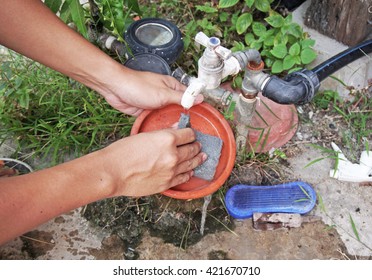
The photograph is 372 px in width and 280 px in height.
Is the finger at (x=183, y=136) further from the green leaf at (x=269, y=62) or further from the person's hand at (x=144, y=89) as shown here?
the green leaf at (x=269, y=62)

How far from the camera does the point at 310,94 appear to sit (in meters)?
1.56

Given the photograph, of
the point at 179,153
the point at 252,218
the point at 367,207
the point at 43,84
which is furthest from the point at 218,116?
the point at 43,84

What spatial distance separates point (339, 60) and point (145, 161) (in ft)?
3.55

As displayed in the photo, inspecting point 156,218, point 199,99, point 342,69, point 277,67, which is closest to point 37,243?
point 156,218

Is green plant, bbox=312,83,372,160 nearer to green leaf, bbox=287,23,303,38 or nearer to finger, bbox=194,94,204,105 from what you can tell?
green leaf, bbox=287,23,303,38

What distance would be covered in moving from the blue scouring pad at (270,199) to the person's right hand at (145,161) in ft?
1.38

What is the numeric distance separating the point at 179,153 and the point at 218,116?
0.32 meters

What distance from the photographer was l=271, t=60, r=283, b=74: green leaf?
199 cm

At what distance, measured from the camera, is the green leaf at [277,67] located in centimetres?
199

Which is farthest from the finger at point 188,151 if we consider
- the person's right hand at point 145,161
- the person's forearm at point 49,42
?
the person's forearm at point 49,42

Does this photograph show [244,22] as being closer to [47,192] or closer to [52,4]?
[52,4]

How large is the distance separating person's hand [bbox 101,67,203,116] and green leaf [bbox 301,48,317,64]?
0.62m

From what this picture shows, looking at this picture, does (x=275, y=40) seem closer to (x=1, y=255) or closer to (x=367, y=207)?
(x=367, y=207)

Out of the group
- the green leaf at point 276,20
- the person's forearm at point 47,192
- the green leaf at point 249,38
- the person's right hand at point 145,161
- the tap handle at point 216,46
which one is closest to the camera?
the person's forearm at point 47,192
